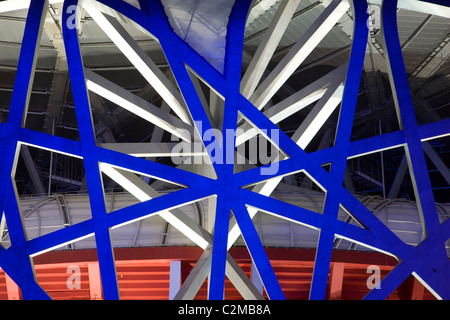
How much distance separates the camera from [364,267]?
16.4m

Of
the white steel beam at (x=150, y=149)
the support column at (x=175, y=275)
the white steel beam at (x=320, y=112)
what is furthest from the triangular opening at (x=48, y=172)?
the white steel beam at (x=320, y=112)

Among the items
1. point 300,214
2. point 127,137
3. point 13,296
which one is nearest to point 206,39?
point 300,214

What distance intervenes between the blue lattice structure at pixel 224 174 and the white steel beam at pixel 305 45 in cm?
47

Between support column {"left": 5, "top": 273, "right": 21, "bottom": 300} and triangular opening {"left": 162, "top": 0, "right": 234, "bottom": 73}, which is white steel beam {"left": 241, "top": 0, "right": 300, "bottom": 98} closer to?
triangular opening {"left": 162, "top": 0, "right": 234, "bottom": 73}

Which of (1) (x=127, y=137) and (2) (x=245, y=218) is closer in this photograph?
(2) (x=245, y=218)

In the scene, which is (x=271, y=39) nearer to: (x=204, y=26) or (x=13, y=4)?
(x=204, y=26)

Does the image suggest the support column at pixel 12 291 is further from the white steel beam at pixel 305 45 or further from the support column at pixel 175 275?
the white steel beam at pixel 305 45

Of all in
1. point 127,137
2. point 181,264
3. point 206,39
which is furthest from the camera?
point 127,137

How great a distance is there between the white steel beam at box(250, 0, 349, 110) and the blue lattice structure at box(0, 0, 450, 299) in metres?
0.47

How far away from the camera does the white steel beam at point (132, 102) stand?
1123 cm

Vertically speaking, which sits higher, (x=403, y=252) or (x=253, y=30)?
(x=253, y=30)

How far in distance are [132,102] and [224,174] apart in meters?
2.84

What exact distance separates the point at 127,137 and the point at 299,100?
60.4 feet
